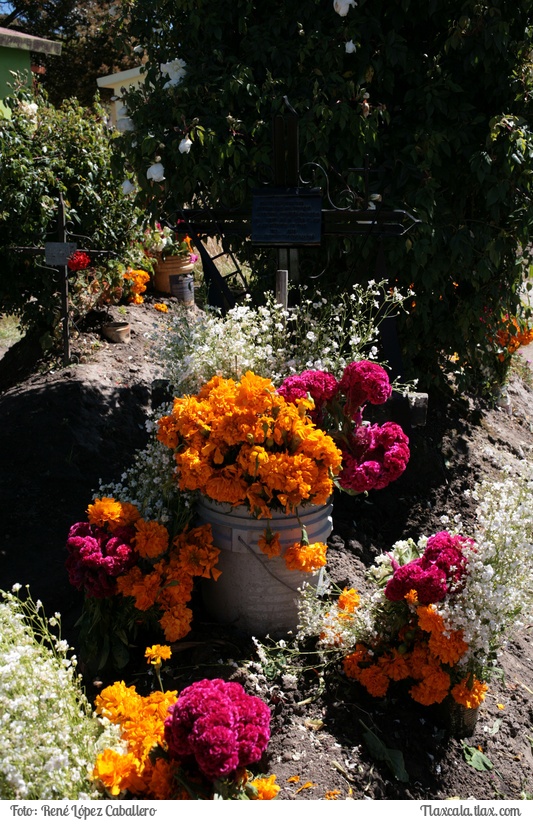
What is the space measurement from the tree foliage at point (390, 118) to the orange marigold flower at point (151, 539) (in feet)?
6.49

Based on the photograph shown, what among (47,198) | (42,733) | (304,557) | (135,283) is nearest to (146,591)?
(304,557)

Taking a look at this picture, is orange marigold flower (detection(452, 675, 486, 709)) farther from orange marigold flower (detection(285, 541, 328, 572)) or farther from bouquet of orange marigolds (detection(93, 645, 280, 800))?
bouquet of orange marigolds (detection(93, 645, 280, 800))

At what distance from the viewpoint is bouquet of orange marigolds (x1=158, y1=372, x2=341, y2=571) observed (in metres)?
2.41

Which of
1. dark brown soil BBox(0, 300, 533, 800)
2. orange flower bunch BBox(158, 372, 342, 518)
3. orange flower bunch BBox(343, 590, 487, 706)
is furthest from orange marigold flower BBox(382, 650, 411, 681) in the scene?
orange flower bunch BBox(158, 372, 342, 518)

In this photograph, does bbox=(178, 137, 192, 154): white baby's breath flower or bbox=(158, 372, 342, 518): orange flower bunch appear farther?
bbox=(178, 137, 192, 154): white baby's breath flower

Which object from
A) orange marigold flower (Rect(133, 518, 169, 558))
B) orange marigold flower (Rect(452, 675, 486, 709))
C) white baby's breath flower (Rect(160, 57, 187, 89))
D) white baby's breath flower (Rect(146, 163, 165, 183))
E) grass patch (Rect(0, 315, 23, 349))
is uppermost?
white baby's breath flower (Rect(160, 57, 187, 89))

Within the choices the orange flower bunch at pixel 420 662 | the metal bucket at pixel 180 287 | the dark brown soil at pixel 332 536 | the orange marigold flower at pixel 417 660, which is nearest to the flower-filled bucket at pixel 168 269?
the metal bucket at pixel 180 287

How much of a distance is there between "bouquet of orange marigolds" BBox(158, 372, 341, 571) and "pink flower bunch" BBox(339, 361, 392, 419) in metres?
0.18

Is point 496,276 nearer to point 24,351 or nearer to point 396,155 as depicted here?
point 396,155

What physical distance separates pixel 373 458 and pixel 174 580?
78 centimetres

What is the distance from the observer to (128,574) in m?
2.49

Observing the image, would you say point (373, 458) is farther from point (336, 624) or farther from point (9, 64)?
point (9, 64)

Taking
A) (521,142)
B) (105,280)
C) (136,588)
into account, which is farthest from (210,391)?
(105,280)

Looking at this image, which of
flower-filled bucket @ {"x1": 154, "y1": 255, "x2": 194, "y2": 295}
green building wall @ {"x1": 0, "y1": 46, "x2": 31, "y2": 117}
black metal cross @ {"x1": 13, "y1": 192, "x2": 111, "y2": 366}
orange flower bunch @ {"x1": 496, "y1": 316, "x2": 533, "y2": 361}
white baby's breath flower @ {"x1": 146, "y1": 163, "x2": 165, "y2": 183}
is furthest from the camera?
green building wall @ {"x1": 0, "y1": 46, "x2": 31, "y2": 117}
